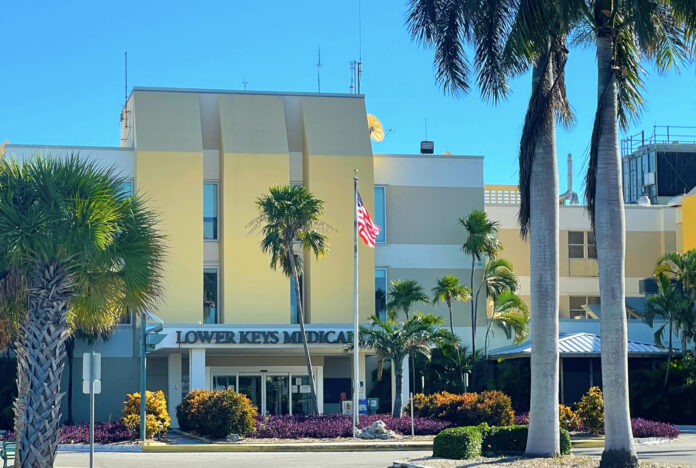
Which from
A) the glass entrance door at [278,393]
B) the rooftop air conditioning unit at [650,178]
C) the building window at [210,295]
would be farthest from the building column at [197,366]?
the rooftop air conditioning unit at [650,178]

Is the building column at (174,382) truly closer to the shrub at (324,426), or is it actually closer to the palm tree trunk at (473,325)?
the shrub at (324,426)

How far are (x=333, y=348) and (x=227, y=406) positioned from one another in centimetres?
913

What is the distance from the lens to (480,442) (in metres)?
23.4

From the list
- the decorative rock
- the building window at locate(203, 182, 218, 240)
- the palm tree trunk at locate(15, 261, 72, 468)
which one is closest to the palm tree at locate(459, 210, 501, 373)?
the building window at locate(203, 182, 218, 240)

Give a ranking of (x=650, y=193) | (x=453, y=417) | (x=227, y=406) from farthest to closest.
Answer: (x=650, y=193) < (x=453, y=417) < (x=227, y=406)

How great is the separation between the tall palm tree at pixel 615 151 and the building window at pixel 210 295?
25.0 meters

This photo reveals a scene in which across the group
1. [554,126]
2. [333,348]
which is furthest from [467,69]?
[333,348]

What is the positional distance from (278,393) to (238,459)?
17.0 m

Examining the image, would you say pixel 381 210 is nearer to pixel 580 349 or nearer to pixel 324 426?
pixel 580 349

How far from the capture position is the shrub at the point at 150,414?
3272 centimetres

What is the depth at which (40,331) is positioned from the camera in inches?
814

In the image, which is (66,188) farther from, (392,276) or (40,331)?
(392,276)

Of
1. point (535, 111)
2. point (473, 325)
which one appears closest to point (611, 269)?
point (535, 111)

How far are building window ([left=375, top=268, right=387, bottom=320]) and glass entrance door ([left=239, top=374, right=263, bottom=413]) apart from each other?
5.67 metres
